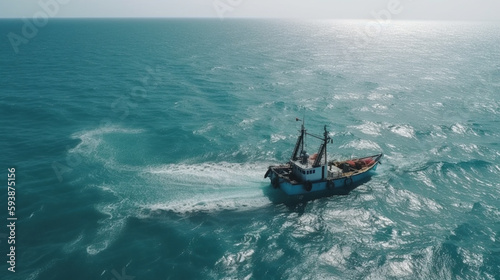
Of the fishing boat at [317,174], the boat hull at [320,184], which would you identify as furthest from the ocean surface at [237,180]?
the fishing boat at [317,174]

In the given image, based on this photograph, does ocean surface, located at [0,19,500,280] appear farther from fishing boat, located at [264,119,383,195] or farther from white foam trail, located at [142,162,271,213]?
fishing boat, located at [264,119,383,195]

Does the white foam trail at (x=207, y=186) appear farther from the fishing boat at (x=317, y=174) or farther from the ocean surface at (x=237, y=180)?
the fishing boat at (x=317, y=174)

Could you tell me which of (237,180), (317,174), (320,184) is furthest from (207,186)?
(320,184)

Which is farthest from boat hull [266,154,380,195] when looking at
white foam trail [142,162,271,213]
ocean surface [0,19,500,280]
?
white foam trail [142,162,271,213]

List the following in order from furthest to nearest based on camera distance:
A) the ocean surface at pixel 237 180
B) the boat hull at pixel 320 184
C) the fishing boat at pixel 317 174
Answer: the fishing boat at pixel 317 174 < the boat hull at pixel 320 184 < the ocean surface at pixel 237 180

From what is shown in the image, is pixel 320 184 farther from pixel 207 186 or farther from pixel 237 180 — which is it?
pixel 207 186

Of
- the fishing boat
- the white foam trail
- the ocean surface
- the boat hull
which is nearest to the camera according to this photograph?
the ocean surface
